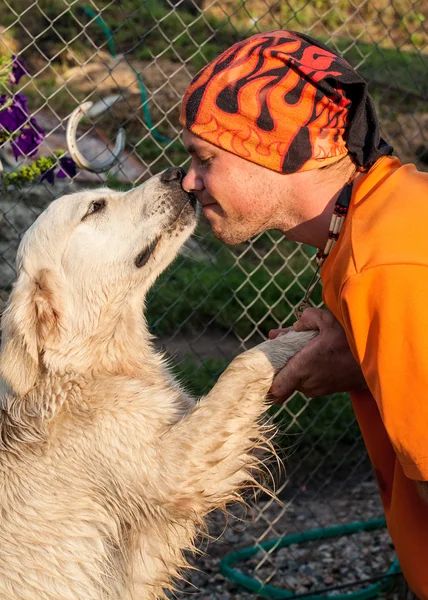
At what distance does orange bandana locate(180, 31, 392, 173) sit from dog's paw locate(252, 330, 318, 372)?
74 centimetres

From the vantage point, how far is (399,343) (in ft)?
6.96

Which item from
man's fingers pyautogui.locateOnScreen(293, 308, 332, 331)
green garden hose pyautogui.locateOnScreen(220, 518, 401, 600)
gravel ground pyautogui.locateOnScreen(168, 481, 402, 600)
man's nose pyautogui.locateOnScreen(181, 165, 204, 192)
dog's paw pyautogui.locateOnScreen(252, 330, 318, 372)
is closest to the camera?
man's fingers pyautogui.locateOnScreen(293, 308, 332, 331)

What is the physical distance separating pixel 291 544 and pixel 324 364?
226 centimetres

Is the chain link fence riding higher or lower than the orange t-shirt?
lower

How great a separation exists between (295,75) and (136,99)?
21.2 feet

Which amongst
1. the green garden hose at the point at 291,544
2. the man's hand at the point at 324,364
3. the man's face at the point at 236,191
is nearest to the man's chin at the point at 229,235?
the man's face at the point at 236,191

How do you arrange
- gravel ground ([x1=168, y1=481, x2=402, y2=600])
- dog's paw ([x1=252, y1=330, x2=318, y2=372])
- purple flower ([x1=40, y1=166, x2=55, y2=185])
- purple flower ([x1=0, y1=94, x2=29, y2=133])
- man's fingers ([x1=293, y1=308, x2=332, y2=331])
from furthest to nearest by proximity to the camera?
gravel ground ([x1=168, y1=481, x2=402, y2=600])
purple flower ([x1=40, y1=166, x2=55, y2=185])
purple flower ([x1=0, y1=94, x2=29, y2=133])
dog's paw ([x1=252, y1=330, x2=318, y2=372])
man's fingers ([x1=293, y1=308, x2=332, y2=331])

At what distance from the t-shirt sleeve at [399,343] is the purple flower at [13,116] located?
7.92 ft

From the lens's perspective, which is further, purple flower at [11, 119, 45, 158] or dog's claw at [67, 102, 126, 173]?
purple flower at [11, 119, 45, 158]

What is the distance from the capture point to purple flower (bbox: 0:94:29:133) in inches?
156

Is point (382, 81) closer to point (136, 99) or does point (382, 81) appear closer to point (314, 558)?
point (136, 99)

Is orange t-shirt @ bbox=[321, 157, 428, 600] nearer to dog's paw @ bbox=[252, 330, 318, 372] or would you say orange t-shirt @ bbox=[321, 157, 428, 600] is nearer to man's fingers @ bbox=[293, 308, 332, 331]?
man's fingers @ bbox=[293, 308, 332, 331]

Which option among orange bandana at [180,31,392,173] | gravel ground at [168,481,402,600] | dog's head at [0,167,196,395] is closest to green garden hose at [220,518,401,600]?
gravel ground at [168,481,402,600]

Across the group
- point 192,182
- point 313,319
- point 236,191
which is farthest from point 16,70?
point 313,319
